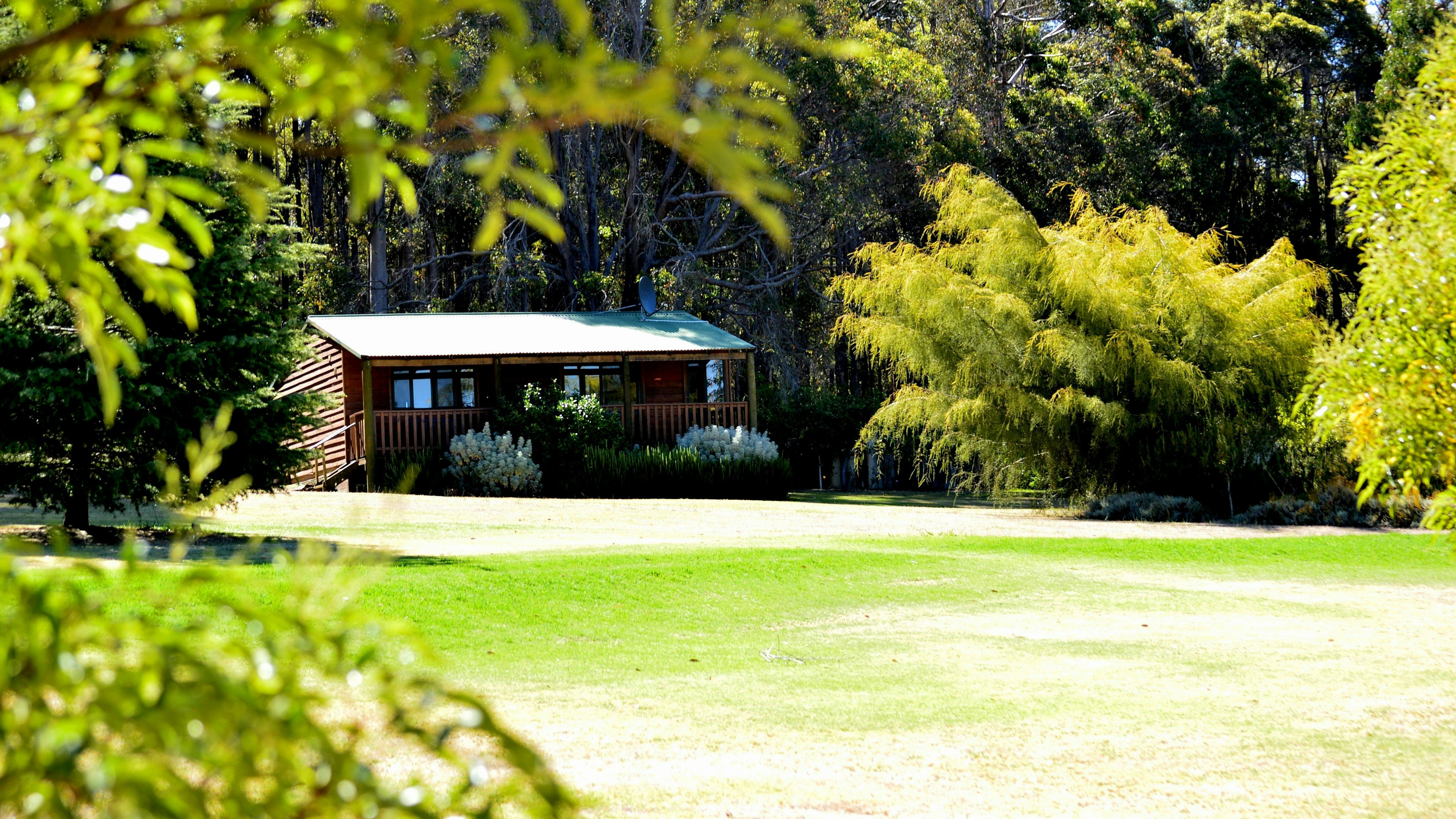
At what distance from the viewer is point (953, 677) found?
9211mm

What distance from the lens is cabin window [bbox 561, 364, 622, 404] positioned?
30688mm

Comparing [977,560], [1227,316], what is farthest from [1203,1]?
[977,560]

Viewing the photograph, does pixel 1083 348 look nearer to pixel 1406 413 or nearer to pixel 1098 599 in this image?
pixel 1098 599

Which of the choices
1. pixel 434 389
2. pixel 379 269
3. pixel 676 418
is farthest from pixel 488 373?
pixel 379 269

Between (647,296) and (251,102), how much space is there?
30.3 metres

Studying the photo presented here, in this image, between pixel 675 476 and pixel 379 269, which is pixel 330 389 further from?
pixel 379 269

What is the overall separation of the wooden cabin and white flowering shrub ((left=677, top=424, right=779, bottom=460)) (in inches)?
45.8

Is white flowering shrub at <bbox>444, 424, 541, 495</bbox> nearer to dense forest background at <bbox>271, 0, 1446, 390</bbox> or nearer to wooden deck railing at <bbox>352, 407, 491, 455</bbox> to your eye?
wooden deck railing at <bbox>352, 407, 491, 455</bbox>

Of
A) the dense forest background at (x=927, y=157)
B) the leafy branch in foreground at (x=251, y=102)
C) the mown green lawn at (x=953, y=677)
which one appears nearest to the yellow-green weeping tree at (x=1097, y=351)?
the mown green lawn at (x=953, y=677)

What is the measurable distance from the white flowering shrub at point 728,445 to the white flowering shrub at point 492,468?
3389 millimetres

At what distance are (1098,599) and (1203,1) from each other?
3453 cm

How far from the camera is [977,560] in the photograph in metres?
15.9

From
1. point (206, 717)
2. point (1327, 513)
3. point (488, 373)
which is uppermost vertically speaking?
point (488, 373)

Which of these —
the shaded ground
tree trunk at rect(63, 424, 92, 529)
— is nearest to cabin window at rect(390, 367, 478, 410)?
the shaded ground
